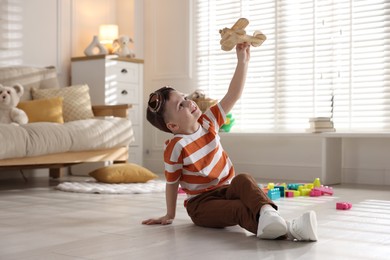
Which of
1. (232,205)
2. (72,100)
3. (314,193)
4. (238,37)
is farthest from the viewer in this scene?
(72,100)

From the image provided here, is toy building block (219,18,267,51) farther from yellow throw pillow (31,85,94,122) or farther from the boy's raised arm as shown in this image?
yellow throw pillow (31,85,94,122)

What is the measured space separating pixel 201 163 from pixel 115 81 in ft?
10.1

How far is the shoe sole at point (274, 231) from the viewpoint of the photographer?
5.92 feet

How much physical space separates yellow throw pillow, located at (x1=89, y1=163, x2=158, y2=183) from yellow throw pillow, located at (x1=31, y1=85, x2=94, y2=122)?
0.61m

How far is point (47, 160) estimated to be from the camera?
3.75m

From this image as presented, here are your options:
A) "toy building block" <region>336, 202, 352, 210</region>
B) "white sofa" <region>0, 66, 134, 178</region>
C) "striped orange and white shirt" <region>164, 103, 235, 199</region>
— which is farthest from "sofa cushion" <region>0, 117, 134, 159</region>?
"toy building block" <region>336, 202, 352, 210</region>

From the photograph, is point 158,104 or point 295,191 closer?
point 158,104

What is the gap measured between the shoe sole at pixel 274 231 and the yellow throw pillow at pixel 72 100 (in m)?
2.86

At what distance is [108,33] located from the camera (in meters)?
5.32

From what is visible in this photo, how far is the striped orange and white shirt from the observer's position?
82.5 inches

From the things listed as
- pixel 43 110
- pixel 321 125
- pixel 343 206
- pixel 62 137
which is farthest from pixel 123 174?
pixel 343 206

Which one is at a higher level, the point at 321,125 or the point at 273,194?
the point at 321,125

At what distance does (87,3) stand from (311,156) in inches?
102

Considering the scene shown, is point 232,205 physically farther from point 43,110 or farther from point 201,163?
point 43,110
